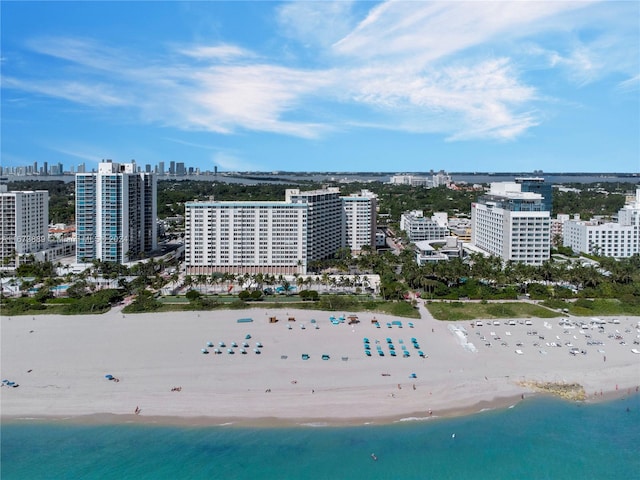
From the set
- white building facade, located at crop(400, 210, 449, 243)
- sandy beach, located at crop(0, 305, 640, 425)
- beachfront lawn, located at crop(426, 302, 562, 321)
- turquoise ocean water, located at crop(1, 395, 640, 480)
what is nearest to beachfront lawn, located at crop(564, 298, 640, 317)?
sandy beach, located at crop(0, 305, 640, 425)

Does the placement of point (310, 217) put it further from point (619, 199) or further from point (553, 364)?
point (619, 199)

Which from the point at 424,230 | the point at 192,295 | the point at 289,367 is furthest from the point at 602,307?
the point at 192,295

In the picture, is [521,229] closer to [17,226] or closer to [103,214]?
[103,214]

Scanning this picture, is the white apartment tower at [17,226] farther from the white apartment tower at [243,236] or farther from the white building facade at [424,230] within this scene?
the white building facade at [424,230]

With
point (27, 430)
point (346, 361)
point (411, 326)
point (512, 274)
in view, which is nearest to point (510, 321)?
point (411, 326)

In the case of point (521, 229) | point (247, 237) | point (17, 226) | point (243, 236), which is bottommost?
point (247, 237)

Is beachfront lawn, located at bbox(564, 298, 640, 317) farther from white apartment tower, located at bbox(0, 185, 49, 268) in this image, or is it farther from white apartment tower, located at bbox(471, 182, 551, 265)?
white apartment tower, located at bbox(0, 185, 49, 268)
